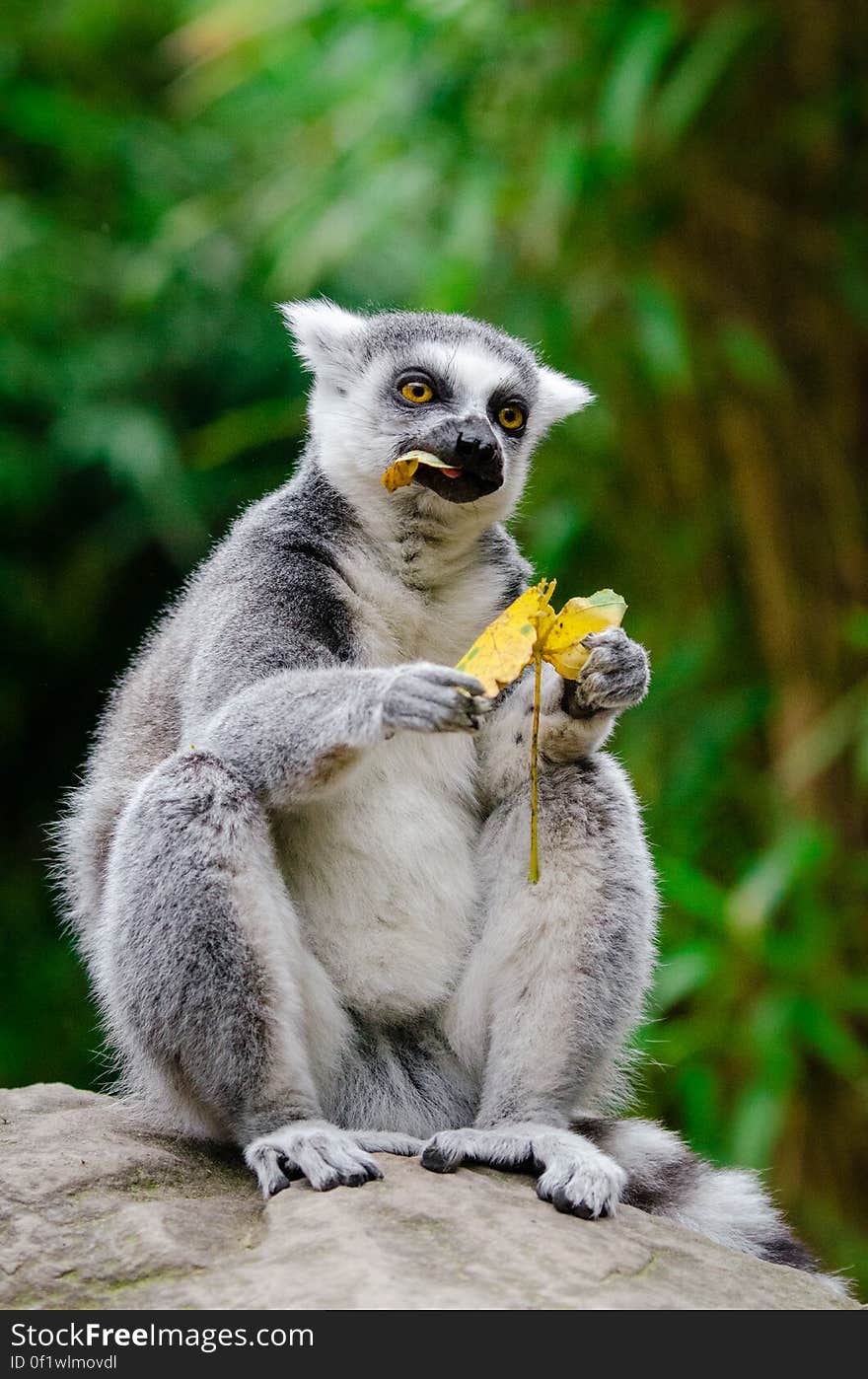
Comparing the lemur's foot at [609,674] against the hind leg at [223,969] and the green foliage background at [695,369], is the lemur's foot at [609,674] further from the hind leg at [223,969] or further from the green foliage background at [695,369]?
the green foliage background at [695,369]

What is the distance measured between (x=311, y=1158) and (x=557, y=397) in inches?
96.1

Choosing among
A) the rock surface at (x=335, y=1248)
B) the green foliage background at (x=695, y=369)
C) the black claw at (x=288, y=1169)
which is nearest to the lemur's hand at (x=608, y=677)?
the rock surface at (x=335, y=1248)

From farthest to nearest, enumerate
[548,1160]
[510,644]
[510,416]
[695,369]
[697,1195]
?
[695,369] < [510,416] < [697,1195] < [510,644] < [548,1160]

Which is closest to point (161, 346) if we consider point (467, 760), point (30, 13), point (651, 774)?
point (30, 13)

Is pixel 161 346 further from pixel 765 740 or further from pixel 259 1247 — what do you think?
pixel 259 1247

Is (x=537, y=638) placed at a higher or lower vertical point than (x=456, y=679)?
higher

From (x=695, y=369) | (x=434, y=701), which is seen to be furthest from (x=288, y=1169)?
(x=695, y=369)

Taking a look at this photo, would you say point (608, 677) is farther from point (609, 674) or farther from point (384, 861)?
point (384, 861)

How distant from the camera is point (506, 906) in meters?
3.64

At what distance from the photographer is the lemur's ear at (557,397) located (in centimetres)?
455

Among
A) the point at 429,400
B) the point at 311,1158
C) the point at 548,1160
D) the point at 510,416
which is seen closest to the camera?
the point at 311,1158

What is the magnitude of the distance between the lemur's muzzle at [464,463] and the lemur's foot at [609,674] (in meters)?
0.52

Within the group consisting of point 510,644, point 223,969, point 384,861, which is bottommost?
point 223,969

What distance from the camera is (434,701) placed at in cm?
323
